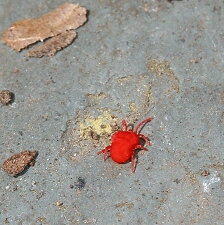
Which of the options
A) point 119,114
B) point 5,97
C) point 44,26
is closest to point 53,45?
point 44,26

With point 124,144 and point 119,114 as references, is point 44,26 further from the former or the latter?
point 124,144

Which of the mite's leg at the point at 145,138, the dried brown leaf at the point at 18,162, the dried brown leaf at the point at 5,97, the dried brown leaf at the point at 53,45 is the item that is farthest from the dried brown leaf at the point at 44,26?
the mite's leg at the point at 145,138

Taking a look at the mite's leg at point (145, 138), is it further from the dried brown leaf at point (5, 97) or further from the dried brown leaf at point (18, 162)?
the dried brown leaf at point (5, 97)

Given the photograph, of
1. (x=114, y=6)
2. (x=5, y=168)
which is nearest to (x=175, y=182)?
(x=5, y=168)

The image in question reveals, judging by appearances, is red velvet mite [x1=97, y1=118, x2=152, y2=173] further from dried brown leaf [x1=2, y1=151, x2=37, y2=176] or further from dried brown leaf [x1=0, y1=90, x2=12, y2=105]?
dried brown leaf [x1=0, y1=90, x2=12, y2=105]

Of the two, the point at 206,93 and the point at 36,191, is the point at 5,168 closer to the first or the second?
the point at 36,191

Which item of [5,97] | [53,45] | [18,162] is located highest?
[53,45]
